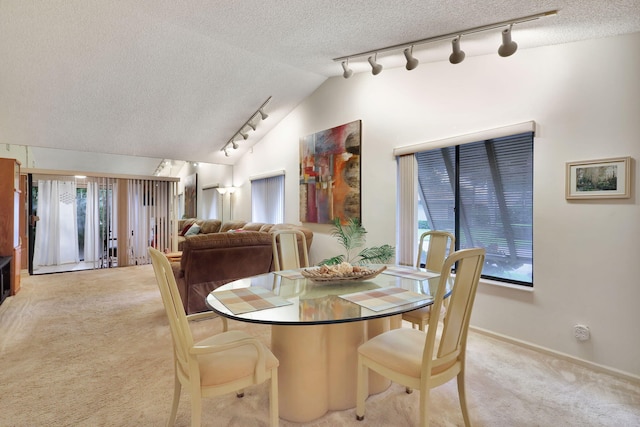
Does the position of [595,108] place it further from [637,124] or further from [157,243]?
[157,243]

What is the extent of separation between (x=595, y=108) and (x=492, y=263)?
1.50 m

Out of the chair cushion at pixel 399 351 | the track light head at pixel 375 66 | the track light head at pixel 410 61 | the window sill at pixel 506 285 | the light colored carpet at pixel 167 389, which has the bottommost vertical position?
the light colored carpet at pixel 167 389

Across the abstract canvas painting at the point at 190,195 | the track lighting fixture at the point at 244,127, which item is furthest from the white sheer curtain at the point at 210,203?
the track lighting fixture at the point at 244,127

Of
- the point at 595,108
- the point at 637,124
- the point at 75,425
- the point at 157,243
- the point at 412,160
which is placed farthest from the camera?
the point at 157,243

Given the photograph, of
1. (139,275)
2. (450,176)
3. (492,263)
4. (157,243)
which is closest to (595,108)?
(450,176)

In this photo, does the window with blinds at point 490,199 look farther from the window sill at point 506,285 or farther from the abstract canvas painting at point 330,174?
the abstract canvas painting at point 330,174

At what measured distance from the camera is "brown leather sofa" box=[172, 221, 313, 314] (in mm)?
3172

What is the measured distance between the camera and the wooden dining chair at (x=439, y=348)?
135 cm

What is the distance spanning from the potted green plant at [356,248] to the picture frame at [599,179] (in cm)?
189

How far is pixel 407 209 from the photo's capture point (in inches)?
143

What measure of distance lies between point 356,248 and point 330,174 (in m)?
1.20

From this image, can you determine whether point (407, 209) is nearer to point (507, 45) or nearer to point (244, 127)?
point (507, 45)

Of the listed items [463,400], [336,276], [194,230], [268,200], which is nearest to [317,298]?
[336,276]

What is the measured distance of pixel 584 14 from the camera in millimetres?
1991
